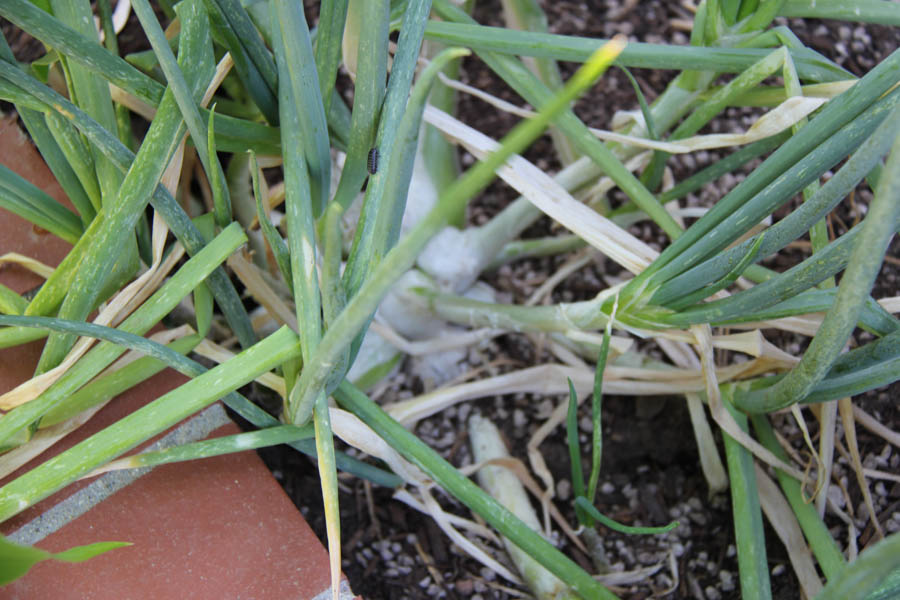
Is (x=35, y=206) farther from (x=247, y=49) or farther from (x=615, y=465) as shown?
(x=615, y=465)

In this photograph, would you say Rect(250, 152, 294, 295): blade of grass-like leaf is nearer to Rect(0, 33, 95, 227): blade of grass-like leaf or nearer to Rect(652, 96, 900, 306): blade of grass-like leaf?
Rect(0, 33, 95, 227): blade of grass-like leaf

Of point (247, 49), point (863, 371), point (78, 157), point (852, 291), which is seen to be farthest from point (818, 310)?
point (78, 157)

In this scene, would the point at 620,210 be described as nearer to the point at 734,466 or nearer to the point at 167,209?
the point at 734,466

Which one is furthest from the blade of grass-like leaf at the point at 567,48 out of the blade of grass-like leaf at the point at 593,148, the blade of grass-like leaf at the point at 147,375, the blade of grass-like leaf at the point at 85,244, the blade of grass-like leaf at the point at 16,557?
the blade of grass-like leaf at the point at 16,557

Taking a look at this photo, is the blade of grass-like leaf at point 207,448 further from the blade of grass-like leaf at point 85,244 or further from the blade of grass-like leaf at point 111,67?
the blade of grass-like leaf at point 111,67

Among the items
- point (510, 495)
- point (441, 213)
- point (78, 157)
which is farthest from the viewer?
point (510, 495)
